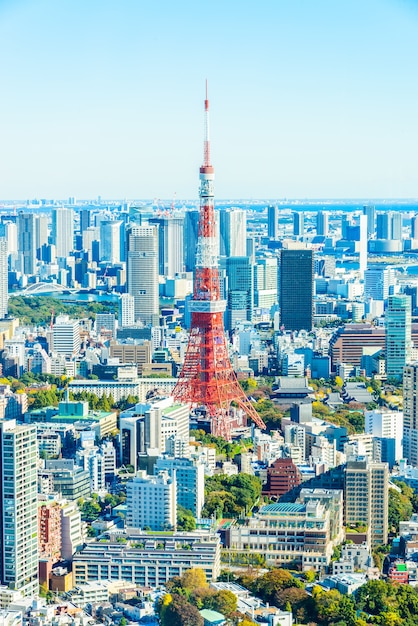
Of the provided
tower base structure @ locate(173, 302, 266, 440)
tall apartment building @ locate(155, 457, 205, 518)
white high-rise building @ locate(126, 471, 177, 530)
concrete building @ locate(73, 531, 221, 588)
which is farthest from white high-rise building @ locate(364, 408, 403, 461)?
concrete building @ locate(73, 531, 221, 588)

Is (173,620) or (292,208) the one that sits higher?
(292,208)

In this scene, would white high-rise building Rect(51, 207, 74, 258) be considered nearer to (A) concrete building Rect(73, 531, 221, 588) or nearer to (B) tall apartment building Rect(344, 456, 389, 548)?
(B) tall apartment building Rect(344, 456, 389, 548)

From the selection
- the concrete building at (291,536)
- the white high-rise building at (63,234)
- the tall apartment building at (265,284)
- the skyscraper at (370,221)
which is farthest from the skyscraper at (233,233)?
the concrete building at (291,536)

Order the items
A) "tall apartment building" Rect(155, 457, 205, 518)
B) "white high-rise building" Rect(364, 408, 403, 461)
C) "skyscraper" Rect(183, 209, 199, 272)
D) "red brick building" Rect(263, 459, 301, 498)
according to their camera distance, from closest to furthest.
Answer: "tall apartment building" Rect(155, 457, 205, 518), "red brick building" Rect(263, 459, 301, 498), "white high-rise building" Rect(364, 408, 403, 461), "skyscraper" Rect(183, 209, 199, 272)

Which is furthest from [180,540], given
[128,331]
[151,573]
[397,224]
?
[397,224]

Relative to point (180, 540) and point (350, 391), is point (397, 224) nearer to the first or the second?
point (350, 391)

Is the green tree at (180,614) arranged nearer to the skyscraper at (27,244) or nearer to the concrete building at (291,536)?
the concrete building at (291,536)

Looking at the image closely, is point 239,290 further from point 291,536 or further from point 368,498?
point 291,536
